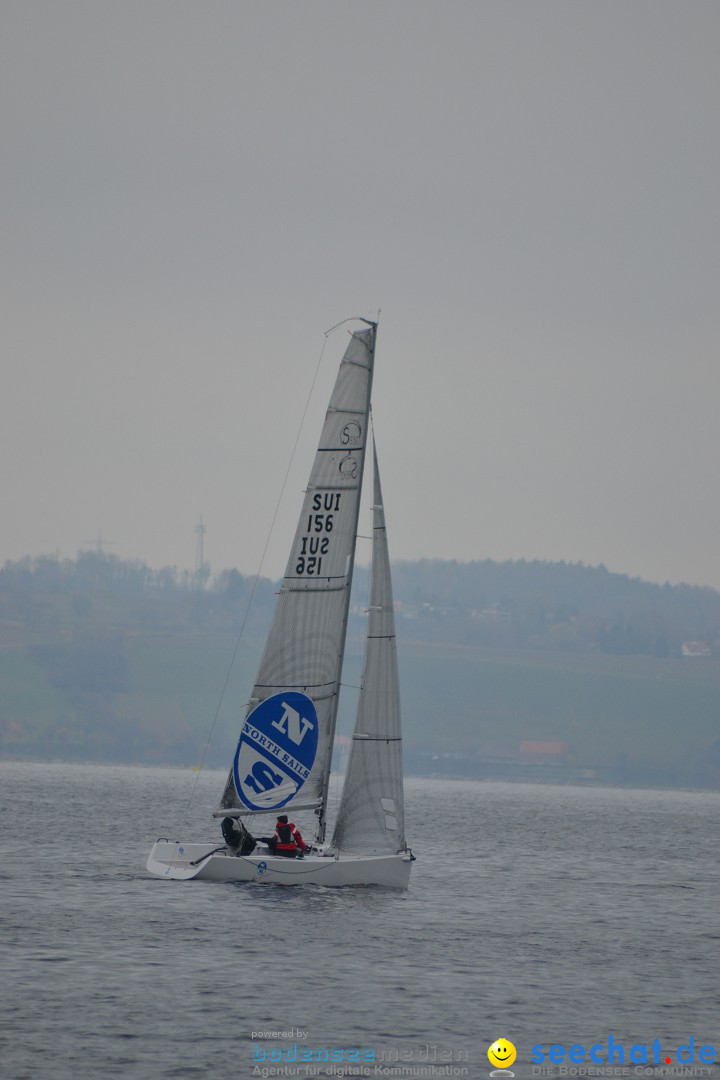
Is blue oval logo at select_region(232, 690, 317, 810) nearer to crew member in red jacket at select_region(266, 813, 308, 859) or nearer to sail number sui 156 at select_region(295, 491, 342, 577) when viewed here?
crew member in red jacket at select_region(266, 813, 308, 859)

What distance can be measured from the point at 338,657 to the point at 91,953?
10533 mm

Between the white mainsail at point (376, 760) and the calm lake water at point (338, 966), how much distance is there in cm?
156

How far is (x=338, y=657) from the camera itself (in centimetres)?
3856

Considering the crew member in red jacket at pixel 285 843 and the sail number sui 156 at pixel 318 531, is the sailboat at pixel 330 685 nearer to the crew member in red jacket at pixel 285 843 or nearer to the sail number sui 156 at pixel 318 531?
the sail number sui 156 at pixel 318 531

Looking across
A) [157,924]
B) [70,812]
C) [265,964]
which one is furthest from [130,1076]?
[70,812]

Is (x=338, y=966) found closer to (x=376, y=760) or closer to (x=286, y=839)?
(x=286, y=839)

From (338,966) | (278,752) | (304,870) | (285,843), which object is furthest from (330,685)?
(338,966)

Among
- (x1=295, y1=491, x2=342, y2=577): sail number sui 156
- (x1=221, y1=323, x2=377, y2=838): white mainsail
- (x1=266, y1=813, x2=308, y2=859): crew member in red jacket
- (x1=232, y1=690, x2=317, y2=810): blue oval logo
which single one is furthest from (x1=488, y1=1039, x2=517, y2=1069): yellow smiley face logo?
(x1=295, y1=491, x2=342, y2=577): sail number sui 156

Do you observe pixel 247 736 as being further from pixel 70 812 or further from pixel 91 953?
pixel 70 812

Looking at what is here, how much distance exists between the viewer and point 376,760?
3878cm

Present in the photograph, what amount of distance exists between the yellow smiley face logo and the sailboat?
13.4 meters

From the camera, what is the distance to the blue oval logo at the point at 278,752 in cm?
3903

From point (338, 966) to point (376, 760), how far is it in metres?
8.57

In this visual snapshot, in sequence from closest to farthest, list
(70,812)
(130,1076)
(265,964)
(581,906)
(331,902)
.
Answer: (130,1076), (265,964), (331,902), (581,906), (70,812)
